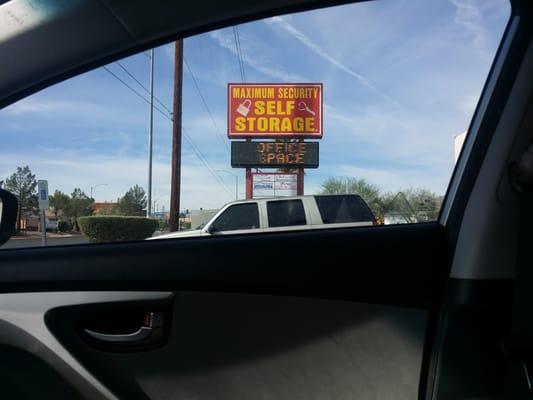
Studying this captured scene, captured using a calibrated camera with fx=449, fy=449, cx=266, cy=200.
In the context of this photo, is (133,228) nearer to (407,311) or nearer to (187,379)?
(187,379)

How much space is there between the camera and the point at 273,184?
3.15m

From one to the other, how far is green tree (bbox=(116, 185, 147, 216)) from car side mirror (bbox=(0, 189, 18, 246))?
597mm

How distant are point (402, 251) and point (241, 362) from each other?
80cm

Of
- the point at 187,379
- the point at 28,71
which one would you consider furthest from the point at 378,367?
the point at 28,71

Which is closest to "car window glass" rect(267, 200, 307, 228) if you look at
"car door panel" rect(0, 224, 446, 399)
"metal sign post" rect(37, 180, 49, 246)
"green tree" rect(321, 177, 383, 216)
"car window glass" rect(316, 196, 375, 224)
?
"car window glass" rect(316, 196, 375, 224)

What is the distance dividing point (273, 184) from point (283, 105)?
0.73 m

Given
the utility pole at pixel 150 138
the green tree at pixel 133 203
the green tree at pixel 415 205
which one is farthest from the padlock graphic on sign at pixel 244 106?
the green tree at pixel 415 205

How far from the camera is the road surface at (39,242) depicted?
5.81ft

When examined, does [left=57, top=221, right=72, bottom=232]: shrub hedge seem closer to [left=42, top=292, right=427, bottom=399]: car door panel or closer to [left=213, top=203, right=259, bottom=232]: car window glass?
[left=42, top=292, right=427, bottom=399]: car door panel

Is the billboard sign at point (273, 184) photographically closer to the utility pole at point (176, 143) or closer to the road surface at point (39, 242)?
the utility pole at point (176, 143)

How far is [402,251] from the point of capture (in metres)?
1.90

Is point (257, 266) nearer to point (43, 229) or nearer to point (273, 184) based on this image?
point (43, 229)

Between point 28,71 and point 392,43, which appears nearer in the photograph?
point 28,71

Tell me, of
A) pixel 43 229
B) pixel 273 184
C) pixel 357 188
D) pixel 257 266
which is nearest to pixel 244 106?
pixel 273 184
